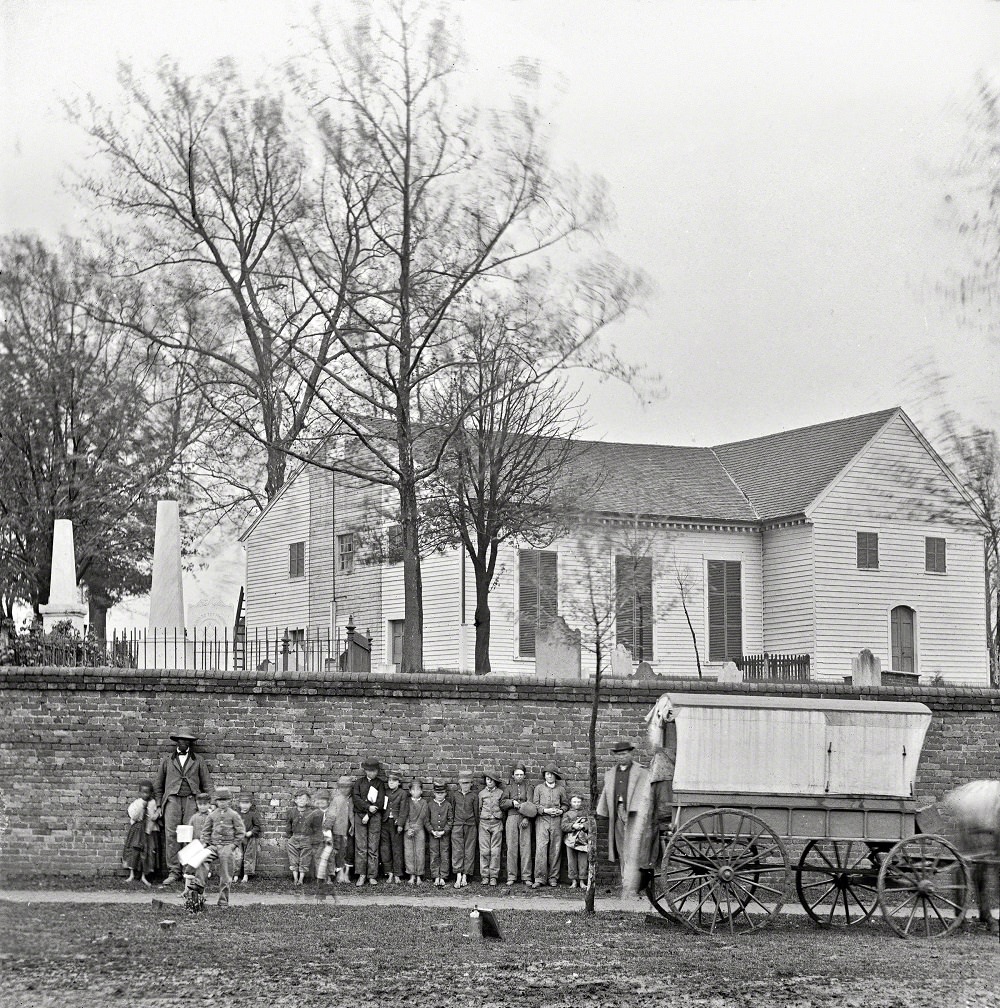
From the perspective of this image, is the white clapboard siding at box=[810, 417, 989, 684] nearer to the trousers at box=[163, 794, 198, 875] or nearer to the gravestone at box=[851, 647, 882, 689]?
the gravestone at box=[851, 647, 882, 689]

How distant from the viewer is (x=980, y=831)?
1188cm

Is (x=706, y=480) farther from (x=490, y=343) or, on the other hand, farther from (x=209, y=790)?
(x=209, y=790)

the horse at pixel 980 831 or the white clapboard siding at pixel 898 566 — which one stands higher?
the white clapboard siding at pixel 898 566

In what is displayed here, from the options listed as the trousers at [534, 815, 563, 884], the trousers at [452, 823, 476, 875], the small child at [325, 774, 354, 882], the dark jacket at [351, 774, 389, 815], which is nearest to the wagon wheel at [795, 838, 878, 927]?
the trousers at [534, 815, 563, 884]

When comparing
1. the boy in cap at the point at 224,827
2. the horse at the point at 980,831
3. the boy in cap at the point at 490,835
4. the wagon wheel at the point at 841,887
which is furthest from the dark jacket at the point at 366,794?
the horse at the point at 980,831

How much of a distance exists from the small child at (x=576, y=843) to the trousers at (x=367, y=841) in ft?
5.74

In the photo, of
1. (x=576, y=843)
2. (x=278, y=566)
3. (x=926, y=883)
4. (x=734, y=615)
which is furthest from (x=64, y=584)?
(x=926, y=883)

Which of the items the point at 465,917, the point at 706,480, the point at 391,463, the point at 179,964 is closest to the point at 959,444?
the point at 706,480

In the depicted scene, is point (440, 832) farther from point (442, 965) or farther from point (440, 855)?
point (442, 965)

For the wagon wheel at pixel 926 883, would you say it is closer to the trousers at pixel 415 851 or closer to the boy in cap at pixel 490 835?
the boy in cap at pixel 490 835

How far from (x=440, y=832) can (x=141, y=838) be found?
8.96ft

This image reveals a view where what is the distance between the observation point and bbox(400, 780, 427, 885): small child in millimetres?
15039

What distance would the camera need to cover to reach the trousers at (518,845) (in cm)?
1512

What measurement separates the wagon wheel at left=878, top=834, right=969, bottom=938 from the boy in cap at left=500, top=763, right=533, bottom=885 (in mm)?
3785
